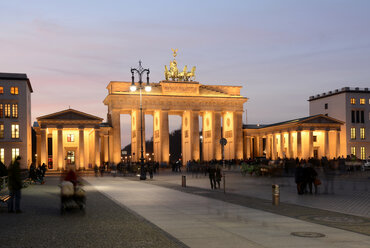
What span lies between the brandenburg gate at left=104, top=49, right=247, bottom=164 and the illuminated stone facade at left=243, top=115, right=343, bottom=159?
7.28 meters

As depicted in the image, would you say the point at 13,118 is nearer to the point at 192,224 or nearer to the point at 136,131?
the point at 136,131

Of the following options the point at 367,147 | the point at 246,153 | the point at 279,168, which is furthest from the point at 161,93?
the point at 279,168

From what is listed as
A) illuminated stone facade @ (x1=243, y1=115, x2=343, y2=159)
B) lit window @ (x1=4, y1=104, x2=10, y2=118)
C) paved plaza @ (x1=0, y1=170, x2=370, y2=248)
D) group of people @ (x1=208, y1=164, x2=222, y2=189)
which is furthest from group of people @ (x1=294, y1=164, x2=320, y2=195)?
illuminated stone facade @ (x1=243, y1=115, x2=343, y2=159)

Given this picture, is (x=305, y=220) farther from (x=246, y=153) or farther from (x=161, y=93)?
(x=246, y=153)

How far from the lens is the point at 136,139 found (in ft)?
303

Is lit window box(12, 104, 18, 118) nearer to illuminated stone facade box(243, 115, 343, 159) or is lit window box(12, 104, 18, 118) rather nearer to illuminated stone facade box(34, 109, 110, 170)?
illuminated stone facade box(34, 109, 110, 170)

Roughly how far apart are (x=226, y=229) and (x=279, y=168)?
103 feet

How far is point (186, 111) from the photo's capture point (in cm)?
9600

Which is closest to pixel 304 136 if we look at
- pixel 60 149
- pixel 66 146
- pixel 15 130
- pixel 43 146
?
pixel 66 146

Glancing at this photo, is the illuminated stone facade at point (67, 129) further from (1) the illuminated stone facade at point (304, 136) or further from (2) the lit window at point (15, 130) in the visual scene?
(1) the illuminated stone facade at point (304, 136)

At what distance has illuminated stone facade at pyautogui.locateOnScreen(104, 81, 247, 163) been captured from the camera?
91000mm

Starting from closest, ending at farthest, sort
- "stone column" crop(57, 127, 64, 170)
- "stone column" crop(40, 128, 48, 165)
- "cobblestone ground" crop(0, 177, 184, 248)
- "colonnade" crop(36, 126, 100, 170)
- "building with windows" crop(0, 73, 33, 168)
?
"cobblestone ground" crop(0, 177, 184, 248) < "building with windows" crop(0, 73, 33, 168) < "stone column" crop(57, 127, 64, 170) < "colonnade" crop(36, 126, 100, 170) < "stone column" crop(40, 128, 48, 165)

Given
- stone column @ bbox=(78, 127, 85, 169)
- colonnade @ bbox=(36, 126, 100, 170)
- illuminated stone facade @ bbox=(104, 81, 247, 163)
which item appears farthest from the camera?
illuminated stone facade @ bbox=(104, 81, 247, 163)

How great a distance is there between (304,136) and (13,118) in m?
52.8
